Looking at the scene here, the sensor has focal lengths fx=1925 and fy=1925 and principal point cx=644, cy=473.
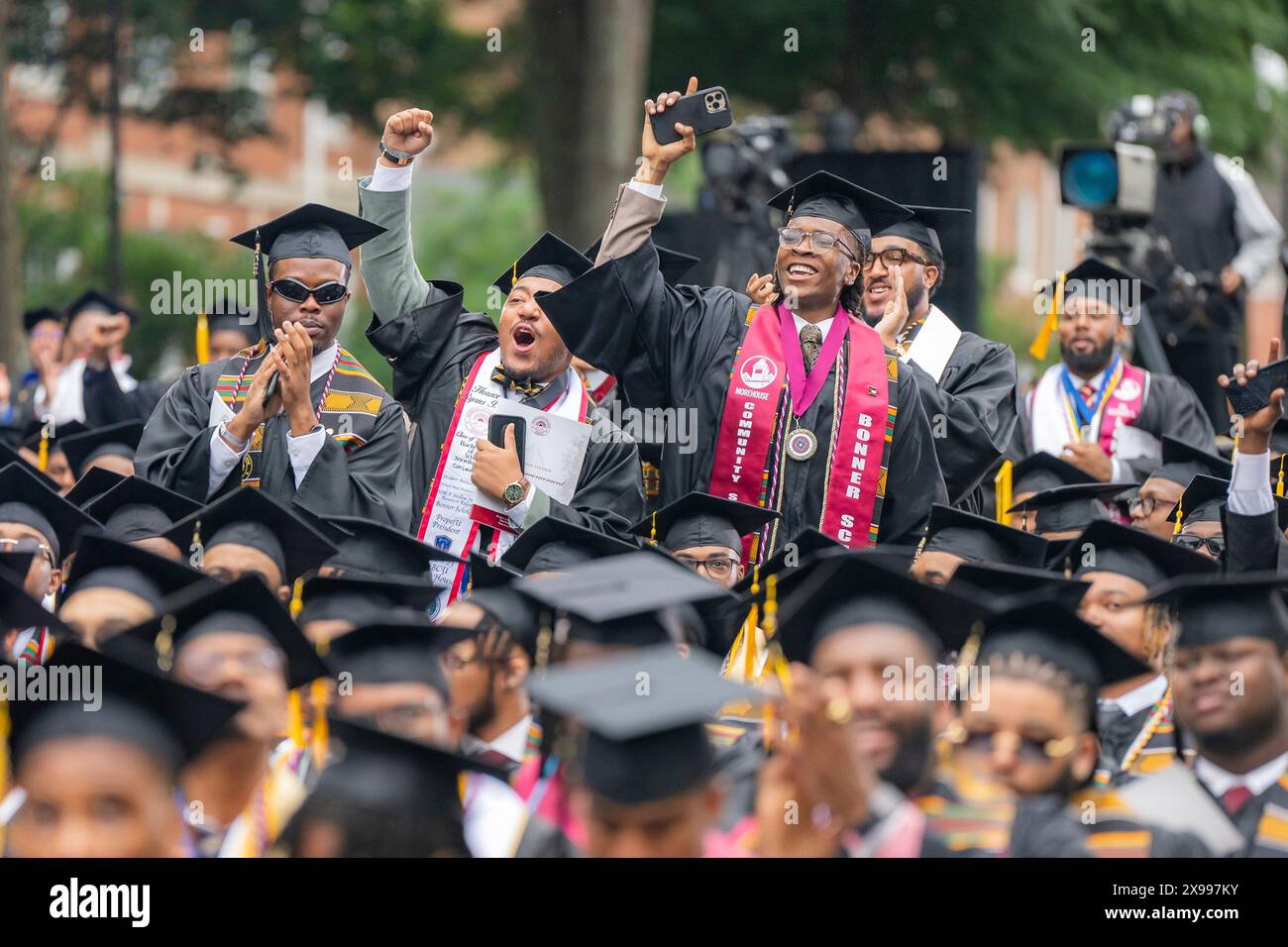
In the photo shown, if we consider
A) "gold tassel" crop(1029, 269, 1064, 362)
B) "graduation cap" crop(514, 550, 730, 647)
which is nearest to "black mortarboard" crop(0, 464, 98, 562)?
"graduation cap" crop(514, 550, 730, 647)

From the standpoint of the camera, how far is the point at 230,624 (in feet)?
15.9

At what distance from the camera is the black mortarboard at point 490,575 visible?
571 centimetres

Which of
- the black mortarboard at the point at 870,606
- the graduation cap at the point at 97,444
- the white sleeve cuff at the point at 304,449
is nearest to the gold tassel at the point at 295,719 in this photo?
the black mortarboard at the point at 870,606

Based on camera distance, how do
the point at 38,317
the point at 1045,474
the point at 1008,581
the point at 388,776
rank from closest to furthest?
the point at 388,776
the point at 1008,581
the point at 1045,474
the point at 38,317

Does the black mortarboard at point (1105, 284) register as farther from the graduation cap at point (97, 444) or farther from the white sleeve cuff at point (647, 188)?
the graduation cap at point (97, 444)

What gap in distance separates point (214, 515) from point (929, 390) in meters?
2.59

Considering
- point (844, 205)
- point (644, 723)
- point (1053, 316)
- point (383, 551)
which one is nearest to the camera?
point (644, 723)

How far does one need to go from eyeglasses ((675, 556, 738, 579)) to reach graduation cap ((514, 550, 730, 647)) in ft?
3.95

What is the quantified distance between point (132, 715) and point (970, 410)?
12.7 ft

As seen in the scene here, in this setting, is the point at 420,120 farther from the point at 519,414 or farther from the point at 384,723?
the point at 384,723

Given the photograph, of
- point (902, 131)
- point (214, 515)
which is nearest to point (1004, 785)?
point (214, 515)

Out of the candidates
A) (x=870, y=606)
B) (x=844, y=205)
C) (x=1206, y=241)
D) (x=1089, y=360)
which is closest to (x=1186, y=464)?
(x=1089, y=360)

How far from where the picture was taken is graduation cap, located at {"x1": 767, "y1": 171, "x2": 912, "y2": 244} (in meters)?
6.63

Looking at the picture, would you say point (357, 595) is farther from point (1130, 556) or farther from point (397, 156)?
point (1130, 556)
